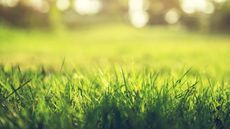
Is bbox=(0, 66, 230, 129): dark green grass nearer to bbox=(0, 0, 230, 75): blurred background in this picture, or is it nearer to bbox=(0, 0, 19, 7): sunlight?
bbox=(0, 0, 230, 75): blurred background

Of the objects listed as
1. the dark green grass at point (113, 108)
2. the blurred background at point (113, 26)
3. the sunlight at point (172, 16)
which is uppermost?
the sunlight at point (172, 16)

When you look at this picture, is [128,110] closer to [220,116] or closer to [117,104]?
[117,104]

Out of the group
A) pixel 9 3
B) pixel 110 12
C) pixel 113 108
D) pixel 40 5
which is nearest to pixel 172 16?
pixel 110 12

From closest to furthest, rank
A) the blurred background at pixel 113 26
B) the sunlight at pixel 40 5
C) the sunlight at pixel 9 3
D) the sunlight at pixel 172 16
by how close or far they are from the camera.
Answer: the blurred background at pixel 113 26
the sunlight at pixel 9 3
the sunlight at pixel 40 5
the sunlight at pixel 172 16

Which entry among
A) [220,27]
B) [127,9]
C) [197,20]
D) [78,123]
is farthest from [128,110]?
[127,9]

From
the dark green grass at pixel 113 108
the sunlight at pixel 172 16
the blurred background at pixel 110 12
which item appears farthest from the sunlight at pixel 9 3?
the dark green grass at pixel 113 108

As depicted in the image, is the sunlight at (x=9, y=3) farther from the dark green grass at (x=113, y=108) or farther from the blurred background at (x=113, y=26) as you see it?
the dark green grass at (x=113, y=108)

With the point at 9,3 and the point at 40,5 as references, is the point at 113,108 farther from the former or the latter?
the point at 40,5

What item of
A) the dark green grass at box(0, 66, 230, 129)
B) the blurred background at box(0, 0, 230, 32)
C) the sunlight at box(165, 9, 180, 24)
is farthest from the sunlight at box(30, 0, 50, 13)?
the dark green grass at box(0, 66, 230, 129)
